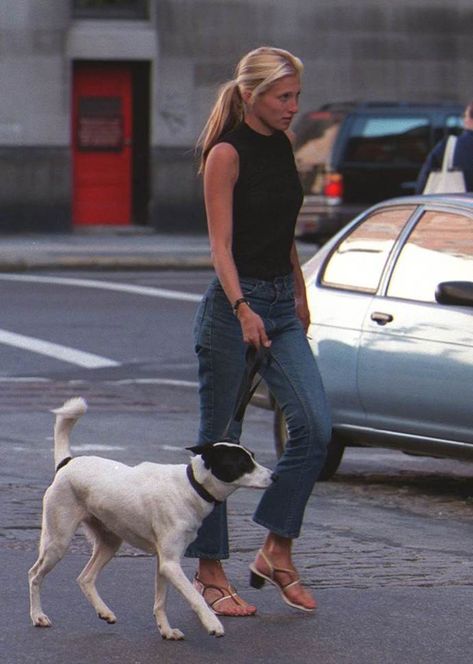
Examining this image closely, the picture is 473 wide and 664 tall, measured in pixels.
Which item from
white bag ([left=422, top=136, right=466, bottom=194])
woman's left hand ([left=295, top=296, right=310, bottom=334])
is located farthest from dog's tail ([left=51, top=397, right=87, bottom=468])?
white bag ([left=422, top=136, right=466, bottom=194])

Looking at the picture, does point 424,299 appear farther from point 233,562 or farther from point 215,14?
point 215,14

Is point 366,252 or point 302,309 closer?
point 302,309

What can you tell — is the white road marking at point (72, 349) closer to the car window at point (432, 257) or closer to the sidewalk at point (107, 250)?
the sidewalk at point (107, 250)

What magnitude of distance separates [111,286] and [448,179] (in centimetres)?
874

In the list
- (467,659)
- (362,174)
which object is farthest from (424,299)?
(362,174)

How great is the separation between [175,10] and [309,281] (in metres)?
19.4

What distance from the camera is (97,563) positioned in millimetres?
6469

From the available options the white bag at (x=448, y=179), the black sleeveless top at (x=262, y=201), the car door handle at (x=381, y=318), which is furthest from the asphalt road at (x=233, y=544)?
the white bag at (x=448, y=179)

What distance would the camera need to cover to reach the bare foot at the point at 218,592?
664 centimetres

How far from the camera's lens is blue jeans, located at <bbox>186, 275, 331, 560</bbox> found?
21.9 ft

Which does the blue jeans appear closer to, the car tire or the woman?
the woman

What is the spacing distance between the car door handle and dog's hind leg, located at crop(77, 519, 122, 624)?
10.1ft

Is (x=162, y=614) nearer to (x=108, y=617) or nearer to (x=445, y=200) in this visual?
(x=108, y=617)

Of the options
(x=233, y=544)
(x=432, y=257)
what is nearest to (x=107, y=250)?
(x=432, y=257)
